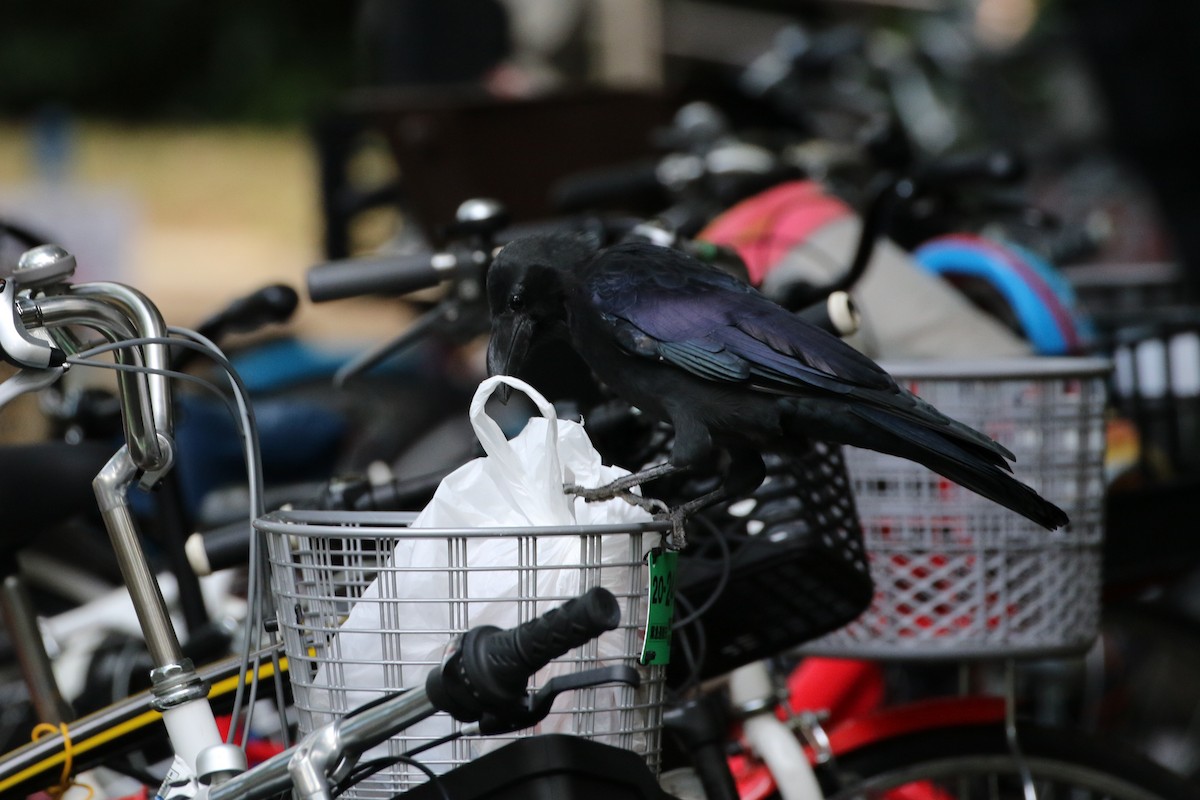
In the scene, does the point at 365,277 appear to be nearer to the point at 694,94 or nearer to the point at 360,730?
the point at 360,730

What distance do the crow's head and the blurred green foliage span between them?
16.1 meters

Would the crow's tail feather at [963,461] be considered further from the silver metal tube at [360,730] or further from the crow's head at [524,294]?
the silver metal tube at [360,730]

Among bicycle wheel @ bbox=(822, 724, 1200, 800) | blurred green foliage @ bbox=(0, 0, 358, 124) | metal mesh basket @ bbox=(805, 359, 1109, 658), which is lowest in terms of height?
bicycle wheel @ bbox=(822, 724, 1200, 800)

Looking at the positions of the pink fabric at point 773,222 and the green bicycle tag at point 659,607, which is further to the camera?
the pink fabric at point 773,222

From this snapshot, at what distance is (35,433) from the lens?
2002mm

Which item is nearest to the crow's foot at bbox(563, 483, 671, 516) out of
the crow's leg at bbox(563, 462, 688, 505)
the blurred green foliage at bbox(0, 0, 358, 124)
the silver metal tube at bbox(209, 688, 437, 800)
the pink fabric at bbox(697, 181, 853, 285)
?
the crow's leg at bbox(563, 462, 688, 505)

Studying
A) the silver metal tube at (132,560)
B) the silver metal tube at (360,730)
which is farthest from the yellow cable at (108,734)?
the silver metal tube at (360,730)

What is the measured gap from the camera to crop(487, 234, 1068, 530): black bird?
1118mm

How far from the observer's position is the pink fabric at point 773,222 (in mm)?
2127

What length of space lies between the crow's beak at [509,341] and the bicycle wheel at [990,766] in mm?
703

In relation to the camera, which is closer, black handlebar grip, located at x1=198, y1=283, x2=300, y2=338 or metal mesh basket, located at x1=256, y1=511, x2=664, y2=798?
metal mesh basket, located at x1=256, y1=511, x2=664, y2=798

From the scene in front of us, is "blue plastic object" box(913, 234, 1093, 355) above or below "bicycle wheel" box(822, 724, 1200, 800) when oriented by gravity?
above

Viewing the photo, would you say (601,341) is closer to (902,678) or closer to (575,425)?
(575,425)

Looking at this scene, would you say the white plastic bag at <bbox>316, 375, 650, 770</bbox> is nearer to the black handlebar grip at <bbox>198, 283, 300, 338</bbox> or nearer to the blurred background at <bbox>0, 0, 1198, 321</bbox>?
the black handlebar grip at <bbox>198, 283, 300, 338</bbox>
